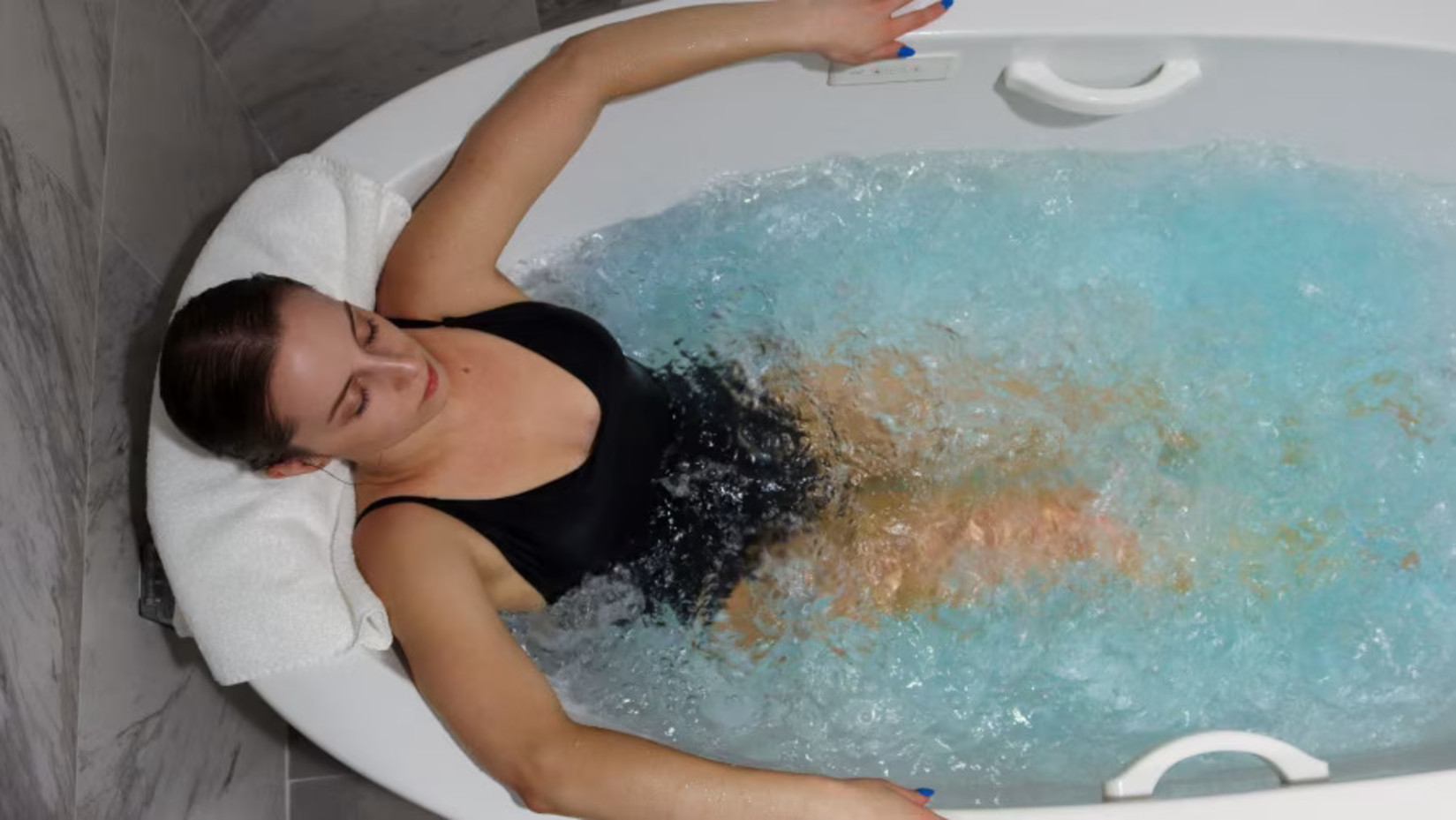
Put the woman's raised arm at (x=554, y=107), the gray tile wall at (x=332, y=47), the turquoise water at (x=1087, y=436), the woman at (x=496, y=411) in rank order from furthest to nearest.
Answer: the gray tile wall at (x=332, y=47) → the turquoise water at (x=1087, y=436) → the woman's raised arm at (x=554, y=107) → the woman at (x=496, y=411)

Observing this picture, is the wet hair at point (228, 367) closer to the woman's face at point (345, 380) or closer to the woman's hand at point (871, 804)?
the woman's face at point (345, 380)

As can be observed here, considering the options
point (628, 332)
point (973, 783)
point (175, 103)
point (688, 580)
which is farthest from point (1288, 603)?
point (175, 103)

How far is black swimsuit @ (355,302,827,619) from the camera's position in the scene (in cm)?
116

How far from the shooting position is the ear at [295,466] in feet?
3.32

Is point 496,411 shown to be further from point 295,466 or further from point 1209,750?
point 1209,750

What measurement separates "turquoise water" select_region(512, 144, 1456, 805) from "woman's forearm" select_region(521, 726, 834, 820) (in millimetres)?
245

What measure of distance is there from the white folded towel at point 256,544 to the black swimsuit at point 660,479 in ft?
0.45

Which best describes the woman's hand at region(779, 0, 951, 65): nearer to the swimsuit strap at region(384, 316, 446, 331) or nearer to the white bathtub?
the white bathtub

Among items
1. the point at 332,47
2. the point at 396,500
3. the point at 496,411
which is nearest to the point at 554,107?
the point at 496,411

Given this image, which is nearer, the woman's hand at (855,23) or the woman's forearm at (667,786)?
the woman's forearm at (667,786)

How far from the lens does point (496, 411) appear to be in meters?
1.15

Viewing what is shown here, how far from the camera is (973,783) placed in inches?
49.4

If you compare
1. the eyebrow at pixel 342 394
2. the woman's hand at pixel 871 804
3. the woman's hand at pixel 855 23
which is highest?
the woman's hand at pixel 855 23

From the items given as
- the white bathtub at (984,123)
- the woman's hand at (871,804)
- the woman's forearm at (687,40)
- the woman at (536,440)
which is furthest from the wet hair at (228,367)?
the woman's hand at (871,804)
